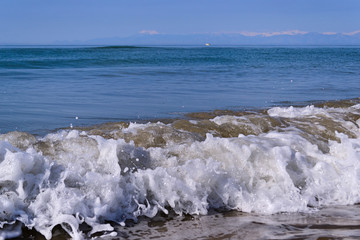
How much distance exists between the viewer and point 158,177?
13.8 feet

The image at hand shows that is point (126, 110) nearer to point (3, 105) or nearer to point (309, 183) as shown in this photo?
point (3, 105)

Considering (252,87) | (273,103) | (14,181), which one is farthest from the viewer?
(252,87)

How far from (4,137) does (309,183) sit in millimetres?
3326

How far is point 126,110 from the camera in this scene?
28.8 feet

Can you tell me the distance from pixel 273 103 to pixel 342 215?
629 centimetres

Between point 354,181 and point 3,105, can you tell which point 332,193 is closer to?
point 354,181

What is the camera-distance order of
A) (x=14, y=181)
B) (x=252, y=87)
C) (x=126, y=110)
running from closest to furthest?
(x=14, y=181) < (x=126, y=110) < (x=252, y=87)

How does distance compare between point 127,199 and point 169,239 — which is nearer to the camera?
point 169,239

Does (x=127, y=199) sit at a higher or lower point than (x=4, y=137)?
lower

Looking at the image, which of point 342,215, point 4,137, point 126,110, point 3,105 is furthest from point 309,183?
point 3,105

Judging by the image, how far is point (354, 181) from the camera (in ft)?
15.7

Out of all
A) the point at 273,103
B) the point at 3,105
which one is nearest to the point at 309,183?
the point at 273,103

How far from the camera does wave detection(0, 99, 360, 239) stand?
3650 mm

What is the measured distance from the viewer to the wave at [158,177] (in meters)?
3.65
